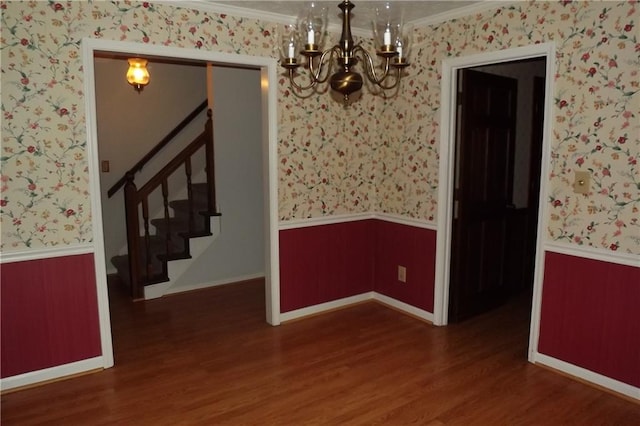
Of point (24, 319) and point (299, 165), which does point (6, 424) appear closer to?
point (24, 319)

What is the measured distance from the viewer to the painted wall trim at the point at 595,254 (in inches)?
104

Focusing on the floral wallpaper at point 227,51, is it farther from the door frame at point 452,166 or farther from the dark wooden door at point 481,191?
the dark wooden door at point 481,191

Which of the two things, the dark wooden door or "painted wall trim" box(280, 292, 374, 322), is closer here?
the dark wooden door

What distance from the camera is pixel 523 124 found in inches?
176

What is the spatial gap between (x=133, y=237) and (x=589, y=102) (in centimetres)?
374

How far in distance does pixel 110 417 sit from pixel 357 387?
4.54 ft

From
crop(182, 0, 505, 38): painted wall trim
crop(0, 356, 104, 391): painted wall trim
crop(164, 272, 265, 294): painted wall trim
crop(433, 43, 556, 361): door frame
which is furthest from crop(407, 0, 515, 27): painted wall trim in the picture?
Answer: crop(0, 356, 104, 391): painted wall trim

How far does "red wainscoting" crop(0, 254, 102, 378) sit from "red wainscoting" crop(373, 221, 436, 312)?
237 centimetres

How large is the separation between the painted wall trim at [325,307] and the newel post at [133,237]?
60.0 inches

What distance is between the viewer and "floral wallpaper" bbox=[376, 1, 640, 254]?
259cm

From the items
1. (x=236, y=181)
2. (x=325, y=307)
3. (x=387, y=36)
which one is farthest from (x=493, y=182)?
(x=236, y=181)

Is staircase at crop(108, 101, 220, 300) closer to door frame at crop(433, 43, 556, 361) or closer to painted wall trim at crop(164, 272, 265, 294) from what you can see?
painted wall trim at crop(164, 272, 265, 294)

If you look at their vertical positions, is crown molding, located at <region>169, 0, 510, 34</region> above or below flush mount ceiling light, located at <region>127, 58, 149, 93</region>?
above

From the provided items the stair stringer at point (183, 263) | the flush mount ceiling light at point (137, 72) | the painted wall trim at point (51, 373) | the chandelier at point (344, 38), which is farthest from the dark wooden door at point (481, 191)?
the flush mount ceiling light at point (137, 72)
